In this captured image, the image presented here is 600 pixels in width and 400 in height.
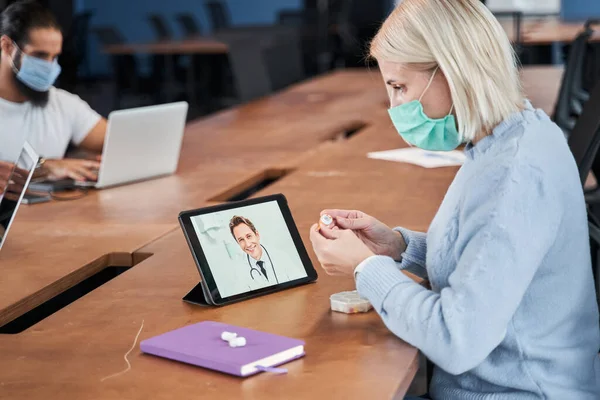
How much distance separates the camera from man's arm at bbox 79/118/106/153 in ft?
10.6

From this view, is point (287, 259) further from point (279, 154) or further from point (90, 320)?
point (279, 154)

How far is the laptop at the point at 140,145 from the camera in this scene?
2.77 m

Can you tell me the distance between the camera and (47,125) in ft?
10.2

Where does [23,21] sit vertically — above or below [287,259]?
above

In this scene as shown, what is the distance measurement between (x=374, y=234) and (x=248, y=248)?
0.81 ft

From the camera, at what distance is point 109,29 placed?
10445 millimetres

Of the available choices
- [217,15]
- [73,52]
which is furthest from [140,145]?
[217,15]

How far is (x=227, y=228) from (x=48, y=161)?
1.32 metres

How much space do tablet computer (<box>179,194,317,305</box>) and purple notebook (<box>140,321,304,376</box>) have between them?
17 cm

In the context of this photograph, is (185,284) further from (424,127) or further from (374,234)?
(424,127)

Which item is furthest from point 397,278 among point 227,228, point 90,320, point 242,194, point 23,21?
point 23,21

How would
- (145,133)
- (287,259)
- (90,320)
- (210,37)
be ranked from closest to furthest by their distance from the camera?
(90,320) < (287,259) < (145,133) < (210,37)

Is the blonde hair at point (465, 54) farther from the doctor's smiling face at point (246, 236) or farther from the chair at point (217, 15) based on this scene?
the chair at point (217, 15)

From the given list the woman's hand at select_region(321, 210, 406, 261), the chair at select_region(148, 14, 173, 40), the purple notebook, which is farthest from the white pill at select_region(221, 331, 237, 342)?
the chair at select_region(148, 14, 173, 40)
